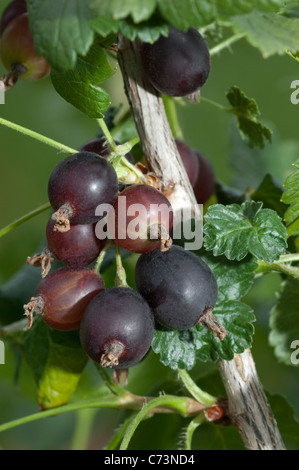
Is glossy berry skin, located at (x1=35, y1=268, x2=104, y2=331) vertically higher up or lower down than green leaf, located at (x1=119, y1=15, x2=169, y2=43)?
lower down

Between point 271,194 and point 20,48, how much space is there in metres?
0.43

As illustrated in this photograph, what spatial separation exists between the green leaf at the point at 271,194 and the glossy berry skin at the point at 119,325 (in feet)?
1.23

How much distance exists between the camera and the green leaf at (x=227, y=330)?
76 cm

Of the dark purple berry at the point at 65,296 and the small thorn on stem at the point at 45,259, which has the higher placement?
the small thorn on stem at the point at 45,259

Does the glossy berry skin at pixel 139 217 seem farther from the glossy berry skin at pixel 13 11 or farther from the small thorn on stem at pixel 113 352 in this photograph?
the glossy berry skin at pixel 13 11

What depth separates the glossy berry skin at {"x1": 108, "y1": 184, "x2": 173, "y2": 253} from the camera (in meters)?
0.68

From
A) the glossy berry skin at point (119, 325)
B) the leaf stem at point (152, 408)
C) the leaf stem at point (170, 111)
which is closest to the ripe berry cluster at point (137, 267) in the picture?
the glossy berry skin at point (119, 325)

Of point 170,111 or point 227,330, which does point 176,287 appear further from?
point 170,111

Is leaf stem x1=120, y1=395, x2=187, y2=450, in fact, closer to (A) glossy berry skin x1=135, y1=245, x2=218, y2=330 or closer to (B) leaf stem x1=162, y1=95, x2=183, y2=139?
(A) glossy berry skin x1=135, y1=245, x2=218, y2=330

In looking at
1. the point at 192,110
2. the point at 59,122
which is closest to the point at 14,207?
the point at 59,122

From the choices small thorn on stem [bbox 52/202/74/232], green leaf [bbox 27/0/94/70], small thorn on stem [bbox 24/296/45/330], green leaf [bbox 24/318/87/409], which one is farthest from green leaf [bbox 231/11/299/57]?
green leaf [bbox 24/318/87/409]

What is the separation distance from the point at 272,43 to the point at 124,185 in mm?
249

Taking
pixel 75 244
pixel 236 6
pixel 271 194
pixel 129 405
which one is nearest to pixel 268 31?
pixel 236 6

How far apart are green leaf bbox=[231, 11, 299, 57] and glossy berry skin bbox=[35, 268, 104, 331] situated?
0.32 m
